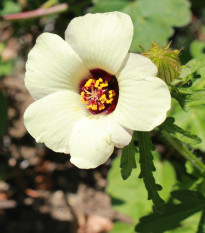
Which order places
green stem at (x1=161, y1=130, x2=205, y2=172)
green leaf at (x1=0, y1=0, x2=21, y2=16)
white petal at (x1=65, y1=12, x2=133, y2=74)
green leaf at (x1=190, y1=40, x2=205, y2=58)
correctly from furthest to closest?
green leaf at (x1=0, y1=0, x2=21, y2=16)
green leaf at (x1=190, y1=40, x2=205, y2=58)
green stem at (x1=161, y1=130, x2=205, y2=172)
white petal at (x1=65, y1=12, x2=133, y2=74)

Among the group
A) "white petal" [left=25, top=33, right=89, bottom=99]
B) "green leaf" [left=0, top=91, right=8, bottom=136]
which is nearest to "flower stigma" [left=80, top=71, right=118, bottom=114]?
"white petal" [left=25, top=33, right=89, bottom=99]

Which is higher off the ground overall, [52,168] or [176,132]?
[176,132]

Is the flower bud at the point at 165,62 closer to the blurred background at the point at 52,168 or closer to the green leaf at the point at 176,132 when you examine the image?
the green leaf at the point at 176,132

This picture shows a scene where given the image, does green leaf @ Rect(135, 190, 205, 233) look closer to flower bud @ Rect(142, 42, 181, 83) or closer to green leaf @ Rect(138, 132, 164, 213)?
green leaf @ Rect(138, 132, 164, 213)

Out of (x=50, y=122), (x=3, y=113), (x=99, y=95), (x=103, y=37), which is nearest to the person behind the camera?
(x=103, y=37)

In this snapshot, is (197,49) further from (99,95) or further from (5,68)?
(5,68)

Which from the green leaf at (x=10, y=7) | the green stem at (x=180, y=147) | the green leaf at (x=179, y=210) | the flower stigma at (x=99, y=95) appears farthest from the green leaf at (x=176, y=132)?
the green leaf at (x=10, y=7)

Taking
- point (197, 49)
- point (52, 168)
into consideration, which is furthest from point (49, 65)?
point (52, 168)
